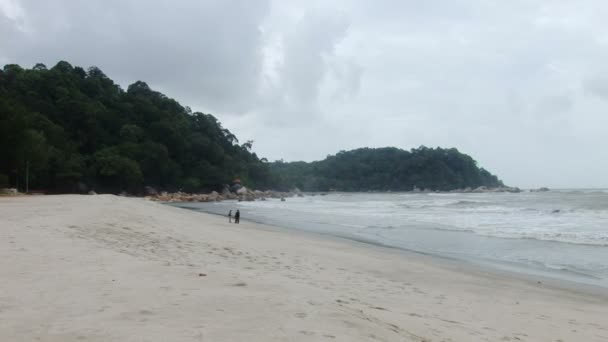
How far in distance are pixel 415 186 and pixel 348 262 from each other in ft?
519

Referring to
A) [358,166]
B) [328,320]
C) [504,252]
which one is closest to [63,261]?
[328,320]

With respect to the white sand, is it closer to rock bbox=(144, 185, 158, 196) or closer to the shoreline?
the shoreline

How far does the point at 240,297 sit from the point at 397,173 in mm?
167824

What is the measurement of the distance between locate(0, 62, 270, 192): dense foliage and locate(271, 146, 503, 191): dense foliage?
70095 millimetres

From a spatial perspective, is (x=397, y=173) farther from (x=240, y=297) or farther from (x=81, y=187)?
(x=240, y=297)

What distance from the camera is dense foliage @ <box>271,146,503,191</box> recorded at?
16338 cm

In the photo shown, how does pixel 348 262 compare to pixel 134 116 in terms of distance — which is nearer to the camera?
pixel 348 262

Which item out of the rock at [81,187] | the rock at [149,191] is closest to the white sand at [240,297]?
the rock at [81,187]

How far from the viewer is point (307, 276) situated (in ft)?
24.4

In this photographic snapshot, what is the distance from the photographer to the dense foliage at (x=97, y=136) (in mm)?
40881

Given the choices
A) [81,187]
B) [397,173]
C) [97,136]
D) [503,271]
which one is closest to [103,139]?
[97,136]

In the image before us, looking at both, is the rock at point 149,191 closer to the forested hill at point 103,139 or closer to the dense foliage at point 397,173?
the forested hill at point 103,139

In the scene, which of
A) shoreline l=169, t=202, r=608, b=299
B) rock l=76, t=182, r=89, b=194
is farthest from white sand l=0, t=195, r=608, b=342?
rock l=76, t=182, r=89, b=194

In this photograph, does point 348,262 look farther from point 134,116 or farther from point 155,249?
point 134,116
